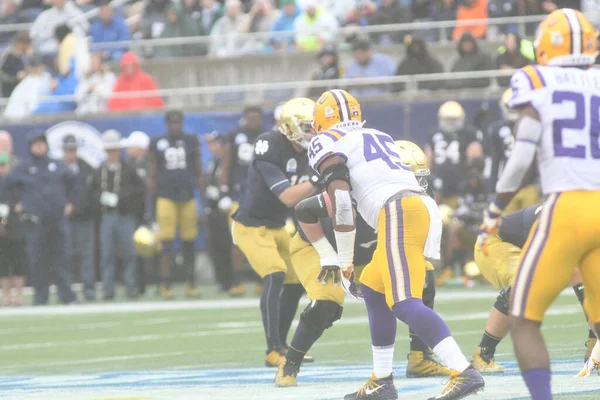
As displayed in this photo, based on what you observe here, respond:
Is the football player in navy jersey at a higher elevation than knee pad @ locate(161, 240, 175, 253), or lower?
higher

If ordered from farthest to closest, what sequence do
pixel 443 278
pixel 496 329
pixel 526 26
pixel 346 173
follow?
1. pixel 526 26
2. pixel 443 278
3. pixel 496 329
4. pixel 346 173

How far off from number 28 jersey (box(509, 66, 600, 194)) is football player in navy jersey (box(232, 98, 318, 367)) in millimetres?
3232

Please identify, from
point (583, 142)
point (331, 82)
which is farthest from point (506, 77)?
point (583, 142)

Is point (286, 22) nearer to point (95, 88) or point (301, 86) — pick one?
point (301, 86)

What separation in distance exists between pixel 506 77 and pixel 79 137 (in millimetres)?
5515

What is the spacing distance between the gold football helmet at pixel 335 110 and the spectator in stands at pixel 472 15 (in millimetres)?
9990

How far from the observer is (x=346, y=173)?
6.40 metres

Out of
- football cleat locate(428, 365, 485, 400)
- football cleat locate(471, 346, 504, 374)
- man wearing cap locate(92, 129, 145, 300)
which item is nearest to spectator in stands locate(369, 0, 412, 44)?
man wearing cap locate(92, 129, 145, 300)

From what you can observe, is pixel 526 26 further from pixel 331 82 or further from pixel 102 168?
pixel 102 168

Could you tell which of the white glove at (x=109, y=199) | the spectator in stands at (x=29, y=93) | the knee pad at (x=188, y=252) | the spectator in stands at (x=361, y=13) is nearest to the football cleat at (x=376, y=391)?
the knee pad at (x=188, y=252)

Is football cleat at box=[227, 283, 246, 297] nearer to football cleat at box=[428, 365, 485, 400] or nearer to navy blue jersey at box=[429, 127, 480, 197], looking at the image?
navy blue jersey at box=[429, 127, 480, 197]

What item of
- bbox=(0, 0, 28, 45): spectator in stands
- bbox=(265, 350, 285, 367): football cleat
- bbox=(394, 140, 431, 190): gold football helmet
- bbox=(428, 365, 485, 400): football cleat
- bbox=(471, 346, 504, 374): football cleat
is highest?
bbox=(0, 0, 28, 45): spectator in stands

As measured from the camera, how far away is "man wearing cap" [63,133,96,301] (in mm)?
14922

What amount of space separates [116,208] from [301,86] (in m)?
2.87
